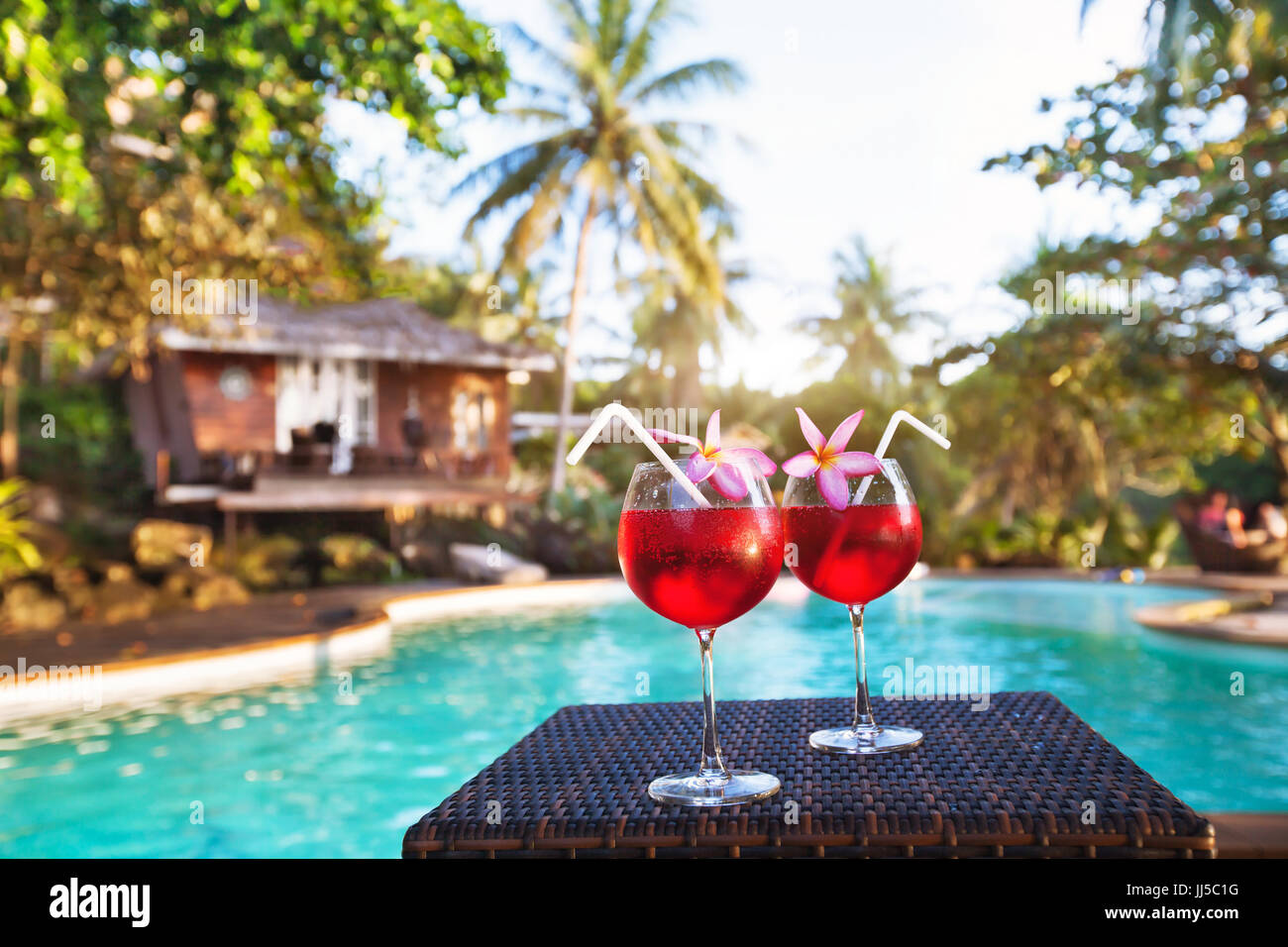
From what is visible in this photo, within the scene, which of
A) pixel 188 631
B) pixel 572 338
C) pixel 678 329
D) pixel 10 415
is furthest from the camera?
pixel 678 329

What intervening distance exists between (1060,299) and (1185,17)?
7.97 meters

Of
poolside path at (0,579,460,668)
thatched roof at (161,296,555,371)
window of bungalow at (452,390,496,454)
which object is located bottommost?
poolside path at (0,579,460,668)

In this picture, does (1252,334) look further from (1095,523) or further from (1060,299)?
(1095,523)

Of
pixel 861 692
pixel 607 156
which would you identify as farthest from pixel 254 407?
pixel 861 692

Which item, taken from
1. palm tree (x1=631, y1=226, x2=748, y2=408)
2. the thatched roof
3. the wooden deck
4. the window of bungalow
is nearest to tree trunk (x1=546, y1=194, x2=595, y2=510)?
the window of bungalow

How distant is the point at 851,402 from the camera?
24938 mm

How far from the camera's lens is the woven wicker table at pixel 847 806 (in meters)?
0.88

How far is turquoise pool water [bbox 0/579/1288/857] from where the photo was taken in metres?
5.20

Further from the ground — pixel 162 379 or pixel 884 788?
pixel 162 379

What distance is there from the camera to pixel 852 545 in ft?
4.13

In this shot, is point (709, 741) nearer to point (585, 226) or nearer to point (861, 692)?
point (861, 692)

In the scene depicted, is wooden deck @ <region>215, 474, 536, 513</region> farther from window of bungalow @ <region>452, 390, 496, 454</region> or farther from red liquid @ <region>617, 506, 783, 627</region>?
red liquid @ <region>617, 506, 783, 627</region>

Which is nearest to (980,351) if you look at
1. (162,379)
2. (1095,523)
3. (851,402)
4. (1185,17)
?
(1185,17)

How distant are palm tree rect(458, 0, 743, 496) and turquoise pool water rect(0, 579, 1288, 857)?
38.6 ft
